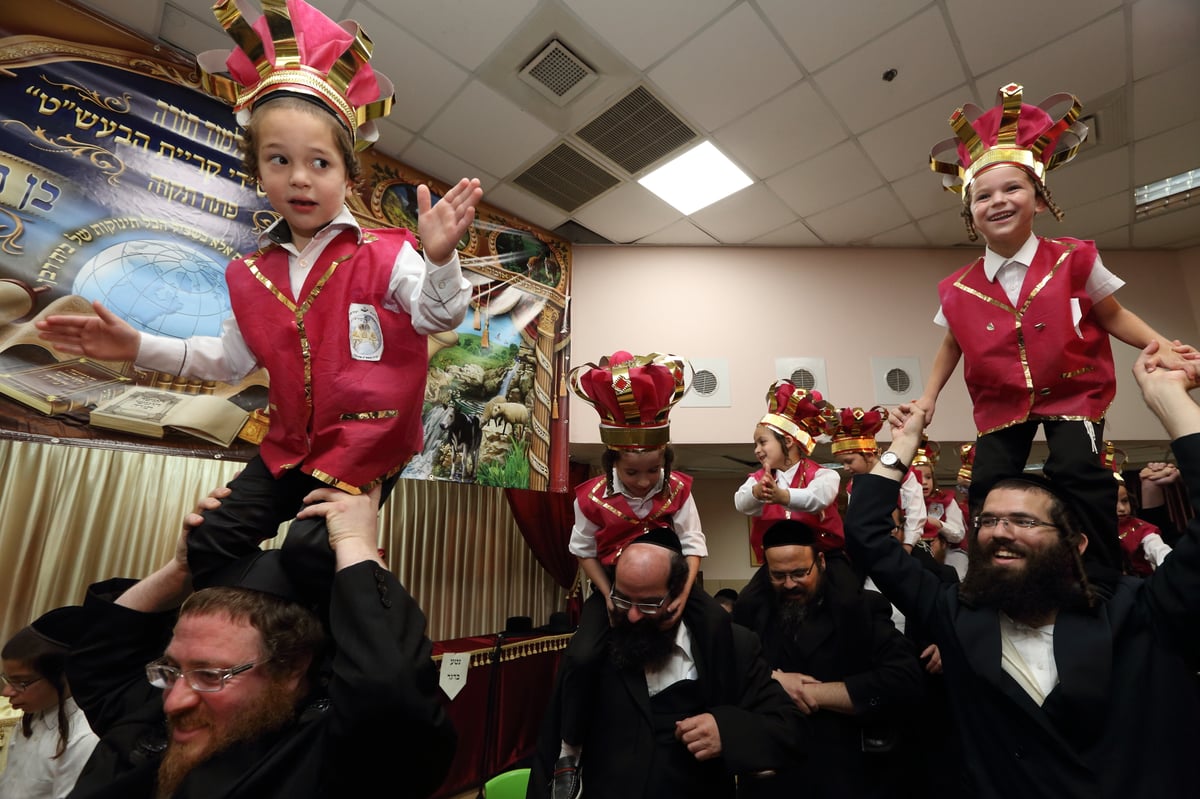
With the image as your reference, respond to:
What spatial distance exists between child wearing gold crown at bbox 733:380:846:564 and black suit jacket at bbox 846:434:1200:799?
3.78ft

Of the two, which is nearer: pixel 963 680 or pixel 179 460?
pixel 963 680

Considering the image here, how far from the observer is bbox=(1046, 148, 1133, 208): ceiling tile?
191 inches

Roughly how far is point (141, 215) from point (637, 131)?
346cm

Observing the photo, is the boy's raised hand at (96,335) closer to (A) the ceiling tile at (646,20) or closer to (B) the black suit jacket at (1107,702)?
(B) the black suit jacket at (1107,702)

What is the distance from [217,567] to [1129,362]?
24.9 feet

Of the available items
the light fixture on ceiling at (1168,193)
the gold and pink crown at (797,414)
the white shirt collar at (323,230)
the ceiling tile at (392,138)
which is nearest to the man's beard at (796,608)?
the gold and pink crown at (797,414)

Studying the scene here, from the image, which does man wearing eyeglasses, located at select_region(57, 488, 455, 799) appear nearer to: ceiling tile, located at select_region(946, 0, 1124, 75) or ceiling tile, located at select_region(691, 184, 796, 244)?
ceiling tile, located at select_region(946, 0, 1124, 75)

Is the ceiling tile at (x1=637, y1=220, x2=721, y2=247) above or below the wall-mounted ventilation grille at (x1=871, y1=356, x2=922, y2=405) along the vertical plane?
above

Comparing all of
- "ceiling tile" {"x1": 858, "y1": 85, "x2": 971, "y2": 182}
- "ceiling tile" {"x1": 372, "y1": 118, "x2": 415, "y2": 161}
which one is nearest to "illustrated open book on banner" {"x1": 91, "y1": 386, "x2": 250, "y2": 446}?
"ceiling tile" {"x1": 372, "y1": 118, "x2": 415, "y2": 161}

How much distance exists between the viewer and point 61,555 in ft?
10.6

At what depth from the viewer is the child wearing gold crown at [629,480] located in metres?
2.22

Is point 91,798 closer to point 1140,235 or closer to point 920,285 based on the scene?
point 920,285

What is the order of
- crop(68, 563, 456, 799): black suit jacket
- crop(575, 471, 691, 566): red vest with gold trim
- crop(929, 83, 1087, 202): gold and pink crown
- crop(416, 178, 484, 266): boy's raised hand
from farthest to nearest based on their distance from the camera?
crop(575, 471, 691, 566): red vest with gold trim < crop(929, 83, 1087, 202): gold and pink crown < crop(416, 178, 484, 266): boy's raised hand < crop(68, 563, 456, 799): black suit jacket

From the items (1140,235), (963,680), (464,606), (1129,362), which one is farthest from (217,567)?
(1140,235)
